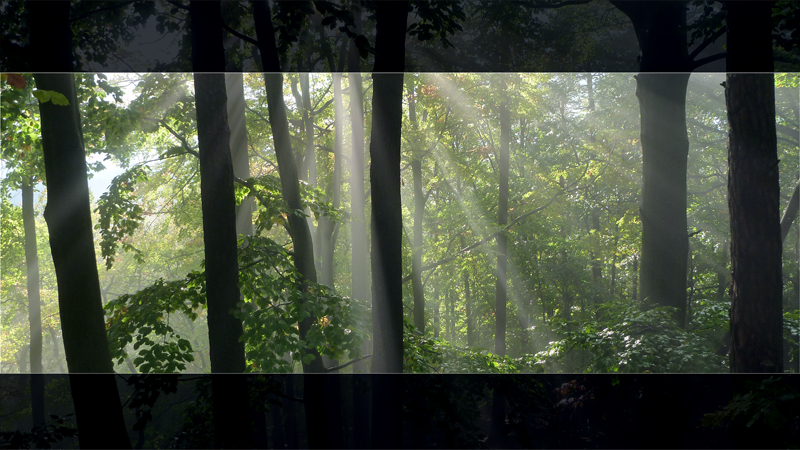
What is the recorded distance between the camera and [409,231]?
3.74 metres

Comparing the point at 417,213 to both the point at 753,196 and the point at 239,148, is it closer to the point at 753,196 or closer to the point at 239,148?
the point at 239,148

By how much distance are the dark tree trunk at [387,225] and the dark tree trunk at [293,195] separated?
16.5 inches

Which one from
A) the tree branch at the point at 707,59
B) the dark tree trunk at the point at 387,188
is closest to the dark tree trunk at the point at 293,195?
the dark tree trunk at the point at 387,188

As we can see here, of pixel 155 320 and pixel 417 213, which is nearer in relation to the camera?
pixel 417 213

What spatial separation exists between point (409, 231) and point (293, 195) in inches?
35.2

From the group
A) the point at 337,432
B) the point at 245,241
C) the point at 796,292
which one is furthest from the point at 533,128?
the point at 337,432

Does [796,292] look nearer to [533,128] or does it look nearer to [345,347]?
[533,128]

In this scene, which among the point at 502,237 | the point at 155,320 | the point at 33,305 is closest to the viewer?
the point at 33,305

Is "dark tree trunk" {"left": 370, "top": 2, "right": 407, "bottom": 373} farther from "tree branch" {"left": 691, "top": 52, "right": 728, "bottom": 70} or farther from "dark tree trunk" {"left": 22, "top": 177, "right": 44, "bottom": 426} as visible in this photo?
"dark tree trunk" {"left": 22, "top": 177, "right": 44, "bottom": 426}

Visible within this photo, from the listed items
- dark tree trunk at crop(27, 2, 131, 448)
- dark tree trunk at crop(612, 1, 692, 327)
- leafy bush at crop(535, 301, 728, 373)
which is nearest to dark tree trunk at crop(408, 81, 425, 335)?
leafy bush at crop(535, 301, 728, 373)

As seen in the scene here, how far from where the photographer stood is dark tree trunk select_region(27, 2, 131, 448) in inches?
141

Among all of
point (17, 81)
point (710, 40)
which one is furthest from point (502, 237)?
point (17, 81)

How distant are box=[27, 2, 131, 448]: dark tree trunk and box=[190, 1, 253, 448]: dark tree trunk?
72 centimetres

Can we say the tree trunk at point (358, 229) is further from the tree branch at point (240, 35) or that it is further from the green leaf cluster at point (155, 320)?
the green leaf cluster at point (155, 320)
